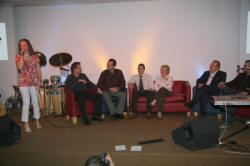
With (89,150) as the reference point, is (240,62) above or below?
above

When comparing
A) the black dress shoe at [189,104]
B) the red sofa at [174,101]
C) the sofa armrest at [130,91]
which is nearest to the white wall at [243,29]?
the red sofa at [174,101]

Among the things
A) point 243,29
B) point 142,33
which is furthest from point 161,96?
point 243,29

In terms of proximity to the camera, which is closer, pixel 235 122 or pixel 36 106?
pixel 36 106

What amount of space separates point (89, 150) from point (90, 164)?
135cm

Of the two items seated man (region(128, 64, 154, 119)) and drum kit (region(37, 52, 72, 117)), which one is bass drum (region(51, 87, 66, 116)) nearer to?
drum kit (region(37, 52, 72, 117))

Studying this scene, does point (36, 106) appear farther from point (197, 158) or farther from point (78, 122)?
point (197, 158)

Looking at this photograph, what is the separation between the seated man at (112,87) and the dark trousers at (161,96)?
0.69m

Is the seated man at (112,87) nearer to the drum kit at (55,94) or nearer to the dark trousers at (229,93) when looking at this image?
the drum kit at (55,94)

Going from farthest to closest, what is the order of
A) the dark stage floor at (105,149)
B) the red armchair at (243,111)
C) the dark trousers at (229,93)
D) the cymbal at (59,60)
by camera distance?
the cymbal at (59,60) < the red armchair at (243,111) < the dark trousers at (229,93) < the dark stage floor at (105,149)

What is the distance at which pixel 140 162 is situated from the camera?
251 cm

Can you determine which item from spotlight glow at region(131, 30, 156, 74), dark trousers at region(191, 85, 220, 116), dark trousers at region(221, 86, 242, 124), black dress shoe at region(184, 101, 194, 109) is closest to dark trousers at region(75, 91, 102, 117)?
spotlight glow at region(131, 30, 156, 74)

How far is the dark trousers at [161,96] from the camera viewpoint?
429 centimetres

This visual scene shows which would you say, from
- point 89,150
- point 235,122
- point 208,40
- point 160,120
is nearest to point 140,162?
point 89,150

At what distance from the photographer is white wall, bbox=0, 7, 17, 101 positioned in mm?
5230
